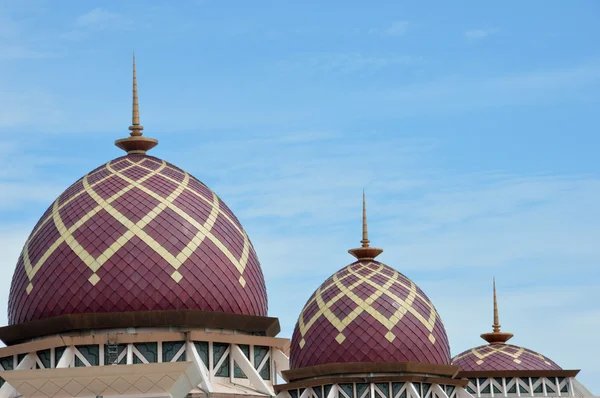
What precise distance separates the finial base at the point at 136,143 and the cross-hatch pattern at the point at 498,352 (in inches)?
773

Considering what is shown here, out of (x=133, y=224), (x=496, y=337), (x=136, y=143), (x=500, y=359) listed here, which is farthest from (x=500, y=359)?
(x=133, y=224)

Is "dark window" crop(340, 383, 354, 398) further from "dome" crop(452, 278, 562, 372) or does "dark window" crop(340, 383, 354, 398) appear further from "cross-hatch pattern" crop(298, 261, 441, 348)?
"dome" crop(452, 278, 562, 372)

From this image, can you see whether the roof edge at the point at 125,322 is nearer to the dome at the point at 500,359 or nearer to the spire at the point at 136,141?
the spire at the point at 136,141

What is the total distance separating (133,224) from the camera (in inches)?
1917

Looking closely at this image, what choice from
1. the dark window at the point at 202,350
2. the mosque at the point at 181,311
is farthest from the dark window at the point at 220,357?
the dark window at the point at 202,350

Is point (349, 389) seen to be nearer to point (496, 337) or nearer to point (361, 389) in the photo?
point (361, 389)

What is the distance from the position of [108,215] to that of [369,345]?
8127 millimetres

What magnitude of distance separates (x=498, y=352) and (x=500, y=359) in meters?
0.39

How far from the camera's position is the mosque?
47188 millimetres

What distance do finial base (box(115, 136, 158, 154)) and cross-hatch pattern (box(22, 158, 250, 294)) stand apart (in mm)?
481

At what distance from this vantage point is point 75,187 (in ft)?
166

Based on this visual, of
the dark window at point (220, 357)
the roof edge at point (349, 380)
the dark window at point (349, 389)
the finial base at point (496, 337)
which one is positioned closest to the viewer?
the dark window at point (220, 357)

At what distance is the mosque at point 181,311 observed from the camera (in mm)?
47188

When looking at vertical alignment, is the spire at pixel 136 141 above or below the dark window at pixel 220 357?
above
